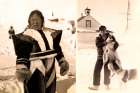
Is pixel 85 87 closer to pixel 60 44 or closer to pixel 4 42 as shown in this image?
pixel 60 44

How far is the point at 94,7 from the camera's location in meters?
1.51

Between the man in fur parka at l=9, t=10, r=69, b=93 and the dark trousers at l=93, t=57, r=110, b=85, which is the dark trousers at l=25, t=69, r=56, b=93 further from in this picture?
the dark trousers at l=93, t=57, r=110, b=85

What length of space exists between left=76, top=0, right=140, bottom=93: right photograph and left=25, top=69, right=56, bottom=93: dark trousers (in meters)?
0.13

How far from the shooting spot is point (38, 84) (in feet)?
4.80

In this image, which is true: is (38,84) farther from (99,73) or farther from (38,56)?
(99,73)

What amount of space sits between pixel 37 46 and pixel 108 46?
0.36 meters

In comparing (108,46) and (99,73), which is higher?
(108,46)

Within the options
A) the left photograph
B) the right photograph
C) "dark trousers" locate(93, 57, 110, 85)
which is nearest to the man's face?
the left photograph

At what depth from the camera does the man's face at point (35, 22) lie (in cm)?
146

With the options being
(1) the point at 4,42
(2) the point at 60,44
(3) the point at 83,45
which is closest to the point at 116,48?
(3) the point at 83,45

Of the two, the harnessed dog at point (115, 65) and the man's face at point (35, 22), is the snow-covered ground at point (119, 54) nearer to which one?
the harnessed dog at point (115, 65)

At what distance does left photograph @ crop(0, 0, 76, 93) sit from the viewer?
1442mm

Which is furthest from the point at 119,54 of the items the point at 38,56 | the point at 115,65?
the point at 38,56

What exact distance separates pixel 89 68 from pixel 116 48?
17cm
